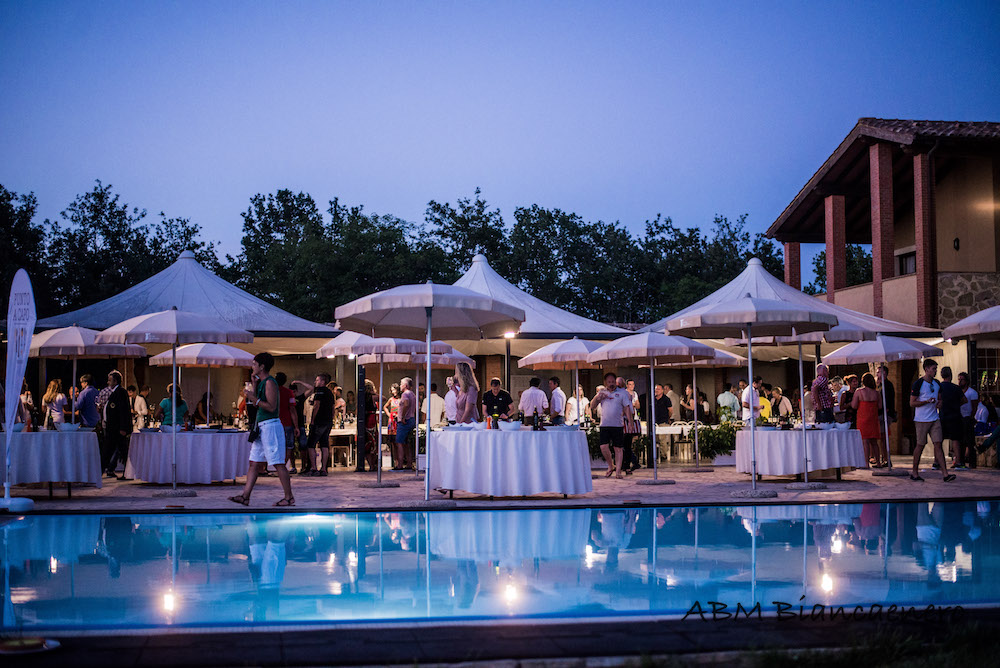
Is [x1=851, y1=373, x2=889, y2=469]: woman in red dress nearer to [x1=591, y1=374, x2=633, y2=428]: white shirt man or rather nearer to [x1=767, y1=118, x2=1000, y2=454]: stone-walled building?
[x1=591, y1=374, x2=633, y2=428]: white shirt man

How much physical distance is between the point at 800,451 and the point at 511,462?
465 centimetres

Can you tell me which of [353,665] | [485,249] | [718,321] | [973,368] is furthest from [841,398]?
[485,249]

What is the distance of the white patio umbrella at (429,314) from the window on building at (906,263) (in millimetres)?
15953

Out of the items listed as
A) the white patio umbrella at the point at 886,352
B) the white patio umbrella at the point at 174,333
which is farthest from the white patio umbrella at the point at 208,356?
the white patio umbrella at the point at 886,352

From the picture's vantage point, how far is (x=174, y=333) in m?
12.3

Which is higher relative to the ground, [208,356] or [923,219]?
[923,219]

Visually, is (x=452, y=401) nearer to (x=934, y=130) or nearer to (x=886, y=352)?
(x=886, y=352)

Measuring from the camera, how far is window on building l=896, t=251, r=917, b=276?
82.8 ft

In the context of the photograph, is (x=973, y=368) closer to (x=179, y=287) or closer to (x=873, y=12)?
(x=179, y=287)

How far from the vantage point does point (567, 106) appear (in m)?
49.9

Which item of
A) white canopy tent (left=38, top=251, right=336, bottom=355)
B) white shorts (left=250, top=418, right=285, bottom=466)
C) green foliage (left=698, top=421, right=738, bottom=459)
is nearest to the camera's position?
white shorts (left=250, top=418, right=285, bottom=466)

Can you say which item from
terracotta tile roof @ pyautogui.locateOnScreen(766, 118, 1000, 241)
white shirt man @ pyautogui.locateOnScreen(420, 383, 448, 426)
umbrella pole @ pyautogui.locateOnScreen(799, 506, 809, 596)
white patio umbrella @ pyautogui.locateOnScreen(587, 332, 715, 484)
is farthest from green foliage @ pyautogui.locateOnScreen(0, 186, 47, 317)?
umbrella pole @ pyautogui.locateOnScreen(799, 506, 809, 596)

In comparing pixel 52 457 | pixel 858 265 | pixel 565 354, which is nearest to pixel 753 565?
pixel 52 457

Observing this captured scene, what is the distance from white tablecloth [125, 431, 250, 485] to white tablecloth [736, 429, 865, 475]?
23.7ft
